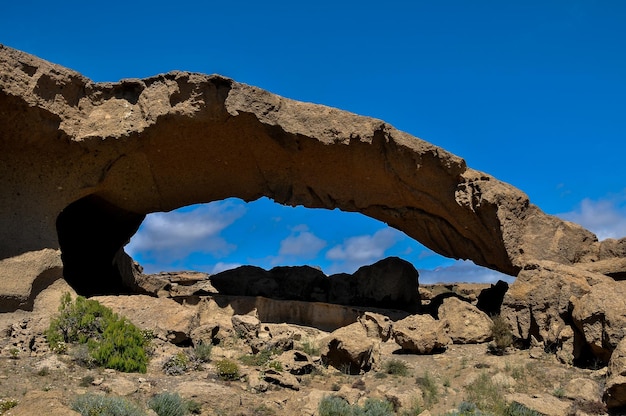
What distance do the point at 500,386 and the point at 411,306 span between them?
21.2 feet

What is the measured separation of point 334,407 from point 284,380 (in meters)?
1.35

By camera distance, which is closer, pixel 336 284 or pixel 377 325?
pixel 377 325

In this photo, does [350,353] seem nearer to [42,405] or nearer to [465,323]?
[465,323]

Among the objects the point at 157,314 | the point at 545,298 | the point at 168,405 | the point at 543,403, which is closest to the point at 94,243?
the point at 157,314

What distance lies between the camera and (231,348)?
1148 centimetres

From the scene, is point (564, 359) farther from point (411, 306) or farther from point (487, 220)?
point (411, 306)

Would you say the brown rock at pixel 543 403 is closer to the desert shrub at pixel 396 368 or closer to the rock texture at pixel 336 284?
the desert shrub at pixel 396 368

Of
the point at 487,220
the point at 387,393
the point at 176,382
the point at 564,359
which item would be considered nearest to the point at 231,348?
the point at 176,382

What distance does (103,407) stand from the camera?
709 centimetres

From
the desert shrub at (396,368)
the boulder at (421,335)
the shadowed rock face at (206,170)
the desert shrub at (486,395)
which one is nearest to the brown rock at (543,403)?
the desert shrub at (486,395)

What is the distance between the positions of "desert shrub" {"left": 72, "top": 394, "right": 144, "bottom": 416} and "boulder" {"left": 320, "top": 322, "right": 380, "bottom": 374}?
393 centimetres

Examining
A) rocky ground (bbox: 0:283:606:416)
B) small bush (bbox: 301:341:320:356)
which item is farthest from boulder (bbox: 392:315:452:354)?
small bush (bbox: 301:341:320:356)

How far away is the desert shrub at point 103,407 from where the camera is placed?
22.9 feet

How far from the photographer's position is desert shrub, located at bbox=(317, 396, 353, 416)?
8148mm
